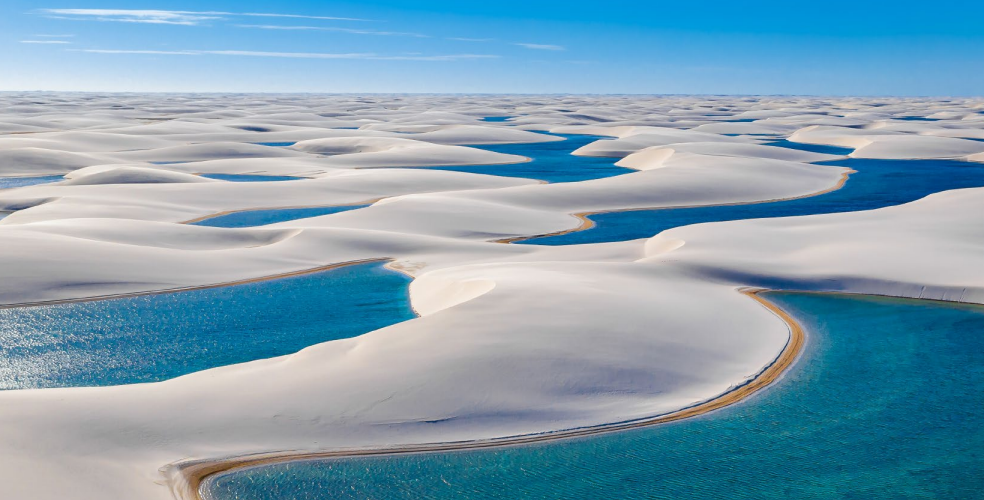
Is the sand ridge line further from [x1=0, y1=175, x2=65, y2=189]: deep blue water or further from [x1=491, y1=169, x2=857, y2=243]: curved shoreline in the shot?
[x1=0, y1=175, x2=65, y2=189]: deep blue water

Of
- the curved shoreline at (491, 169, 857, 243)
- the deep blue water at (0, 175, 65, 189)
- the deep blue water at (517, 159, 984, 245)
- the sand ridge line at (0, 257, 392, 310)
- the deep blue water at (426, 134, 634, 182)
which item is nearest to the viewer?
the sand ridge line at (0, 257, 392, 310)

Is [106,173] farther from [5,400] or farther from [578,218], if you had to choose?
[5,400]

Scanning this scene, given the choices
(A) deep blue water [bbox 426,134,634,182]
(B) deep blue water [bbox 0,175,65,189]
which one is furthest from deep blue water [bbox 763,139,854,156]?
(B) deep blue water [bbox 0,175,65,189]

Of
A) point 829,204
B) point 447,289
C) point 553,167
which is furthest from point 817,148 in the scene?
point 447,289

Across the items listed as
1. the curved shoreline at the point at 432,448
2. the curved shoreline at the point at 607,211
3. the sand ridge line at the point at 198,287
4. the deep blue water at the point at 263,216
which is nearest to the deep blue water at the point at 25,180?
the deep blue water at the point at 263,216

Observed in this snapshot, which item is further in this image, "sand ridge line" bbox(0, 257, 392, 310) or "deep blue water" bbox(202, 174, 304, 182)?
"deep blue water" bbox(202, 174, 304, 182)

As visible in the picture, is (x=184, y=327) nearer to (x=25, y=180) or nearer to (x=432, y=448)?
(x=432, y=448)
